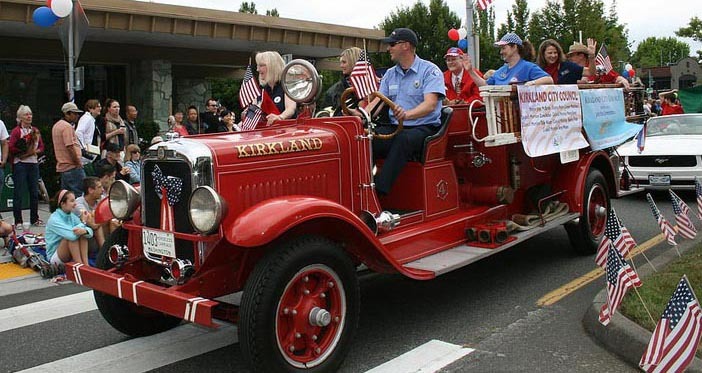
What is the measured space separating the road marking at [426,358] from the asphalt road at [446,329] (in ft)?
0.19

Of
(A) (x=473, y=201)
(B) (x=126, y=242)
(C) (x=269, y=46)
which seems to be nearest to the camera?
(B) (x=126, y=242)

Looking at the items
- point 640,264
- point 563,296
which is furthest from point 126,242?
point 640,264

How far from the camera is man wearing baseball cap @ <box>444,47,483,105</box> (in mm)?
7562

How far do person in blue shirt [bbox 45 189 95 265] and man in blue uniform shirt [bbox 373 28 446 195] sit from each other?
3.28 metres

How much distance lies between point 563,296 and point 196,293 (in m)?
3.25

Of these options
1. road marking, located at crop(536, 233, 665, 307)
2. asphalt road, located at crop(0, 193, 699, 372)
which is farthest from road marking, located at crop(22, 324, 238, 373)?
road marking, located at crop(536, 233, 665, 307)

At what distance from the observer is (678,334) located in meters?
3.67

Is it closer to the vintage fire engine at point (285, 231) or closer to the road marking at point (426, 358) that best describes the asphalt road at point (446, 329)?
the road marking at point (426, 358)

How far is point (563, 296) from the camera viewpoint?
586 cm

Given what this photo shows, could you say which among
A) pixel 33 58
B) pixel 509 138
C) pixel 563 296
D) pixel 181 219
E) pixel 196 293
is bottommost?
pixel 563 296

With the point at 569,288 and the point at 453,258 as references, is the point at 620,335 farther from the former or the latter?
the point at 569,288

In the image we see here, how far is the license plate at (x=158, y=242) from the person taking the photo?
14.3 ft

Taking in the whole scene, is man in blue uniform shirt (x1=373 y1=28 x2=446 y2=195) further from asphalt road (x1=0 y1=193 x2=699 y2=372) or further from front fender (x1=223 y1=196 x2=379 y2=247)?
front fender (x1=223 y1=196 x2=379 y2=247)

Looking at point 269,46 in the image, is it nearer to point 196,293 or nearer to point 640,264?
point 640,264
